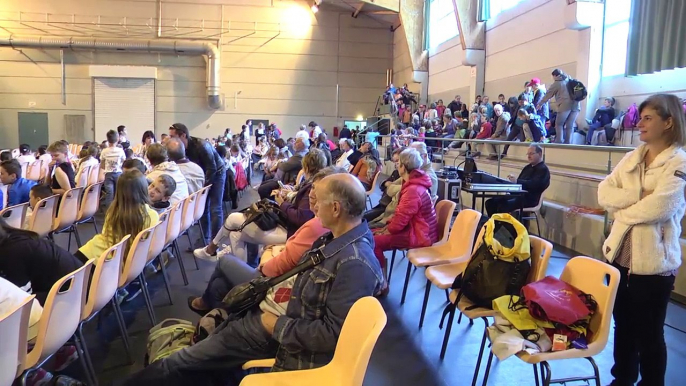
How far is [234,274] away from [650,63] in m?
6.44

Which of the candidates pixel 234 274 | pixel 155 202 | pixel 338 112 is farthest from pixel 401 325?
pixel 338 112

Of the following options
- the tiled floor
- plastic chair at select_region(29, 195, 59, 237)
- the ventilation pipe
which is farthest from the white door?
the tiled floor

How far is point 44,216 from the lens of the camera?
4.34 m

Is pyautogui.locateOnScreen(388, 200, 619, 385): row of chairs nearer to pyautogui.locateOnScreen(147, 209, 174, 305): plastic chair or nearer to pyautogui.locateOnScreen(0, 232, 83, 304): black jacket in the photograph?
pyautogui.locateOnScreen(147, 209, 174, 305): plastic chair

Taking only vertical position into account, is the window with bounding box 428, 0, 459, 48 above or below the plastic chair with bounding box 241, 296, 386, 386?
above

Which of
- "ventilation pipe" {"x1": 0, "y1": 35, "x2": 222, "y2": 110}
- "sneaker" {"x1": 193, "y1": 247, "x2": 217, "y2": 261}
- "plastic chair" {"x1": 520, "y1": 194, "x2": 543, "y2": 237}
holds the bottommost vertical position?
"sneaker" {"x1": 193, "y1": 247, "x2": 217, "y2": 261}

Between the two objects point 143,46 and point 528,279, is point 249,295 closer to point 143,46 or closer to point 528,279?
point 528,279

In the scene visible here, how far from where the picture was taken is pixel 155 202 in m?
4.20

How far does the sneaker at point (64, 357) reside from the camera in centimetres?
263

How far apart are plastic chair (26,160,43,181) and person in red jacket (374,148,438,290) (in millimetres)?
6355

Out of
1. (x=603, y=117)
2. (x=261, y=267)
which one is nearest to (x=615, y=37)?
(x=603, y=117)

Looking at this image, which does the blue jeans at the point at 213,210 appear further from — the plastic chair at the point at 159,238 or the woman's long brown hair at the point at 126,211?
the woman's long brown hair at the point at 126,211

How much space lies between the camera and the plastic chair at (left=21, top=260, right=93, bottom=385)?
192 cm

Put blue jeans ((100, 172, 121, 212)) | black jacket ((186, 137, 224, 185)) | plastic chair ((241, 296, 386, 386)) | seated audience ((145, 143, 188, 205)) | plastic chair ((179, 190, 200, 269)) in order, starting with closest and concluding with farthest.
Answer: plastic chair ((241, 296, 386, 386)), plastic chair ((179, 190, 200, 269)), seated audience ((145, 143, 188, 205)), black jacket ((186, 137, 224, 185)), blue jeans ((100, 172, 121, 212))
